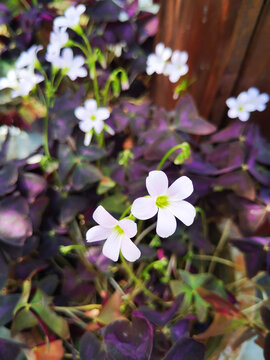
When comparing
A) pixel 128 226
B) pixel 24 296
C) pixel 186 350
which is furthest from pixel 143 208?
pixel 24 296

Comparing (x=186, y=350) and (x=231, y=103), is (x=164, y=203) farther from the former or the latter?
(x=231, y=103)

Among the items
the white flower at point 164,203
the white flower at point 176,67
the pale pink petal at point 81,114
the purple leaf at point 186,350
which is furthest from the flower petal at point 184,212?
the white flower at point 176,67

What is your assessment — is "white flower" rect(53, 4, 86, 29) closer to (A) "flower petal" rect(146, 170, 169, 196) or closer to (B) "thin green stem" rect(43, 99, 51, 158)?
(B) "thin green stem" rect(43, 99, 51, 158)

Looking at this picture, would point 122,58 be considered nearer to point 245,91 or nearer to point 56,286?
point 245,91

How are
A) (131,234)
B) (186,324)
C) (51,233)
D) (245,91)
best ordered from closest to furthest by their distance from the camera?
(131,234)
(186,324)
(51,233)
(245,91)

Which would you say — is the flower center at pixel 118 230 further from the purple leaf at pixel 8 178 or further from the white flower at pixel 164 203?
the purple leaf at pixel 8 178

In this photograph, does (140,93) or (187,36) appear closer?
(187,36)

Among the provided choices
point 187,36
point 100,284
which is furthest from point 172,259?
point 187,36
